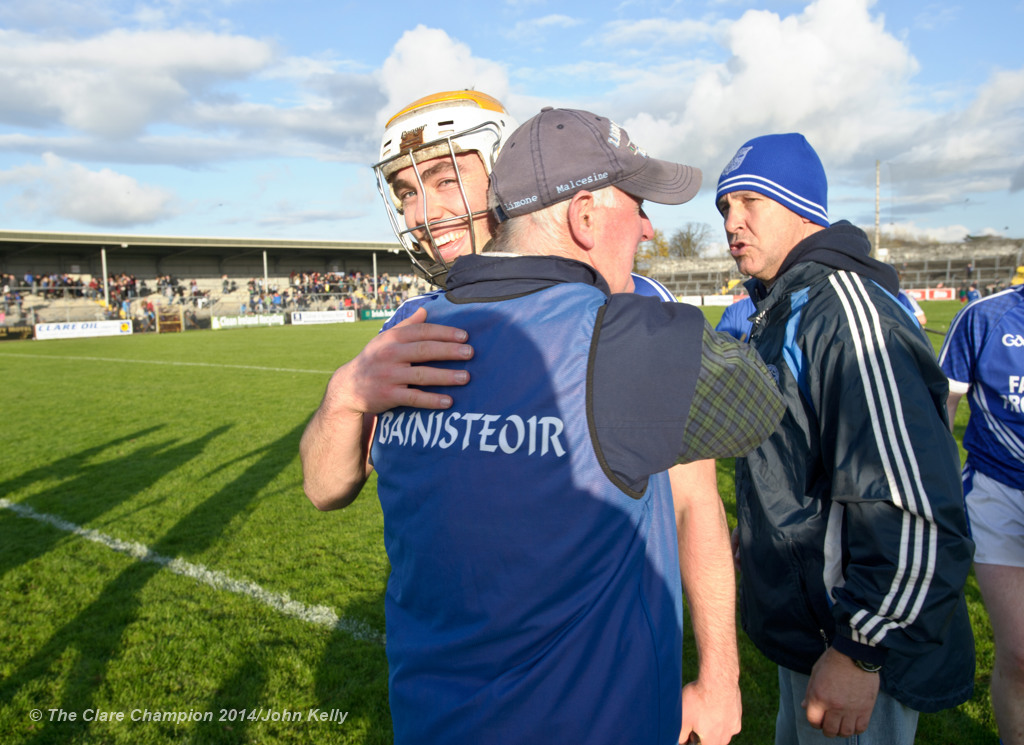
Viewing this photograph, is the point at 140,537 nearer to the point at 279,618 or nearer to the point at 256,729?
the point at 279,618

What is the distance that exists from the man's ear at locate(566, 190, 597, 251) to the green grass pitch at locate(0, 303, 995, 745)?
1.03 meters

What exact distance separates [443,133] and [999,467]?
10.1ft

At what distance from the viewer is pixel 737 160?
7.81 feet

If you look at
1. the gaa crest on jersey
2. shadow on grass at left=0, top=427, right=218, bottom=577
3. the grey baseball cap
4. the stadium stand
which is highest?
the stadium stand

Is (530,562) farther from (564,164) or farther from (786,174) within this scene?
(786,174)

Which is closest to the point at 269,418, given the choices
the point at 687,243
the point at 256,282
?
the point at 256,282

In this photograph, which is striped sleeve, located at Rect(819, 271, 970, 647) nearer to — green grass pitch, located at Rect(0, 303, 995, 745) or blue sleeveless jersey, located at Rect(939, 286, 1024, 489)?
green grass pitch, located at Rect(0, 303, 995, 745)

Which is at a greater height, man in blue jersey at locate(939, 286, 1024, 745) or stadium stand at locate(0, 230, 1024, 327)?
stadium stand at locate(0, 230, 1024, 327)

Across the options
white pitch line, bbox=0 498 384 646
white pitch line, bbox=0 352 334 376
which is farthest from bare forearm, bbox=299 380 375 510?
white pitch line, bbox=0 352 334 376

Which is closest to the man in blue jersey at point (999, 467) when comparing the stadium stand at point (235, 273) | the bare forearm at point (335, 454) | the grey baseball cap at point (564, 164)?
the grey baseball cap at point (564, 164)

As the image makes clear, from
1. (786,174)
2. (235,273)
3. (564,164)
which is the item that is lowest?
(564,164)

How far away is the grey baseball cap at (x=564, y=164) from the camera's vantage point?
4.92 feet

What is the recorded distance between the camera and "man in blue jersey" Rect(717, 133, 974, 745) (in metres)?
1.60

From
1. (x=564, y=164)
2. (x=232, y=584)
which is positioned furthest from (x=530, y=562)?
(x=232, y=584)
